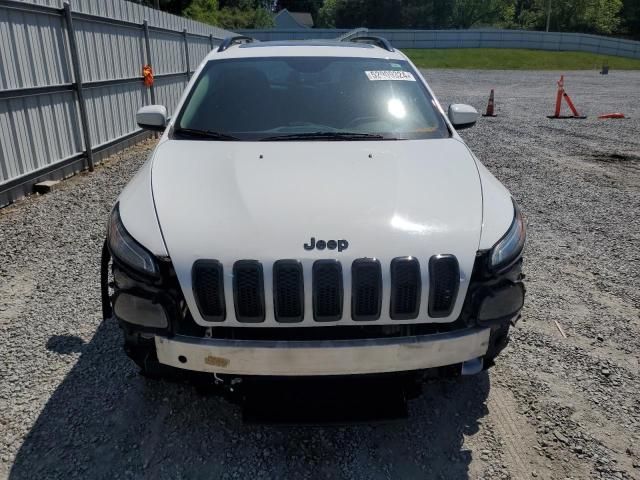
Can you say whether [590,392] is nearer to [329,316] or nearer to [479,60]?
[329,316]

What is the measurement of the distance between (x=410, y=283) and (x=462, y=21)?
241ft

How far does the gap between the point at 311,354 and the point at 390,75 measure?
2.34m

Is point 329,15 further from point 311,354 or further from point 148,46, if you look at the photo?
point 311,354

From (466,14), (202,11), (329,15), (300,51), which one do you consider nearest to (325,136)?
(300,51)

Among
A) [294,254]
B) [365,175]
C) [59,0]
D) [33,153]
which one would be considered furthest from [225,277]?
[59,0]

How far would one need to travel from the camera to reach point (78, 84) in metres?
7.34

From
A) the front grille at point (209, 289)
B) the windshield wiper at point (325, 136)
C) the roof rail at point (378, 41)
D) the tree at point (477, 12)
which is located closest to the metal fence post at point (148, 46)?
the roof rail at point (378, 41)

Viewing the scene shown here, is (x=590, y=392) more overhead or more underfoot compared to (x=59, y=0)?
more underfoot

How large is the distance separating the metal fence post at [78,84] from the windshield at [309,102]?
4619mm

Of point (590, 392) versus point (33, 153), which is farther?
point (33, 153)

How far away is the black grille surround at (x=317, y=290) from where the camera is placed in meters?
2.04

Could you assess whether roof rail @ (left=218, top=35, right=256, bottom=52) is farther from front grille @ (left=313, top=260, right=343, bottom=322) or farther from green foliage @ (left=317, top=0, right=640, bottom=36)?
green foliage @ (left=317, top=0, right=640, bottom=36)

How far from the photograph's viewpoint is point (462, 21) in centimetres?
6700

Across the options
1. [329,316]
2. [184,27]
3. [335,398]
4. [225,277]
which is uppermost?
[184,27]
